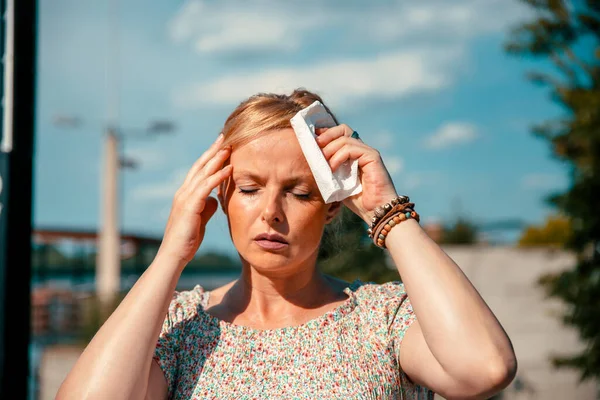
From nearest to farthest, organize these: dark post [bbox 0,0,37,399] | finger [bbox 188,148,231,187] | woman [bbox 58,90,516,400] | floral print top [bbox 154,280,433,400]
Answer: woman [bbox 58,90,516,400], floral print top [bbox 154,280,433,400], finger [bbox 188,148,231,187], dark post [bbox 0,0,37,399]

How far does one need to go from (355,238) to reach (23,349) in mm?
1151

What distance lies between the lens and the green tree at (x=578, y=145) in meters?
5.84

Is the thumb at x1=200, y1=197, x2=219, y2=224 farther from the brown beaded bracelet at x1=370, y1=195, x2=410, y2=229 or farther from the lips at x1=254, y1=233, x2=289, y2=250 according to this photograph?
the brown beaded bracelet at x1=370, y1=195, x2=410, y2=229

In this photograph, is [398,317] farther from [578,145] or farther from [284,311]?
[578,145]

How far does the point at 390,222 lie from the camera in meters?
1.75

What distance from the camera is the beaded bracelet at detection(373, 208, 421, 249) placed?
1.75 meters

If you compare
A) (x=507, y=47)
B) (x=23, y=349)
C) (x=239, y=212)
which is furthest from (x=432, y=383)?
(x=507, y=47)

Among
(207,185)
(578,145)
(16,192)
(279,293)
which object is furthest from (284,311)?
(578,145)

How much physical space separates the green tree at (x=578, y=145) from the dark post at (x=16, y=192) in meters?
4.70

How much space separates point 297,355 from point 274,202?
0.40 metres

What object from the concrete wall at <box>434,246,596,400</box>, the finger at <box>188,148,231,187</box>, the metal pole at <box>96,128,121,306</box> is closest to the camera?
the finger at <box>188,148,231,187</box>

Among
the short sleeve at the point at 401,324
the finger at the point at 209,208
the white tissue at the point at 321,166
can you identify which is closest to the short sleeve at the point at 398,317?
the short sleeve at the point at 401,324

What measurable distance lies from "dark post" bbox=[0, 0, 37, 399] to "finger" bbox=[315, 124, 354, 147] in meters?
1.05

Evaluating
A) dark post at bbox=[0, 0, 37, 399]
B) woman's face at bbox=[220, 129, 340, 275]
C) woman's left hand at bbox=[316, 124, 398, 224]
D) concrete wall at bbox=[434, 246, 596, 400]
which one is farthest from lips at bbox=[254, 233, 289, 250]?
concrete wall at bbox=[434, 246, 596, 400]
